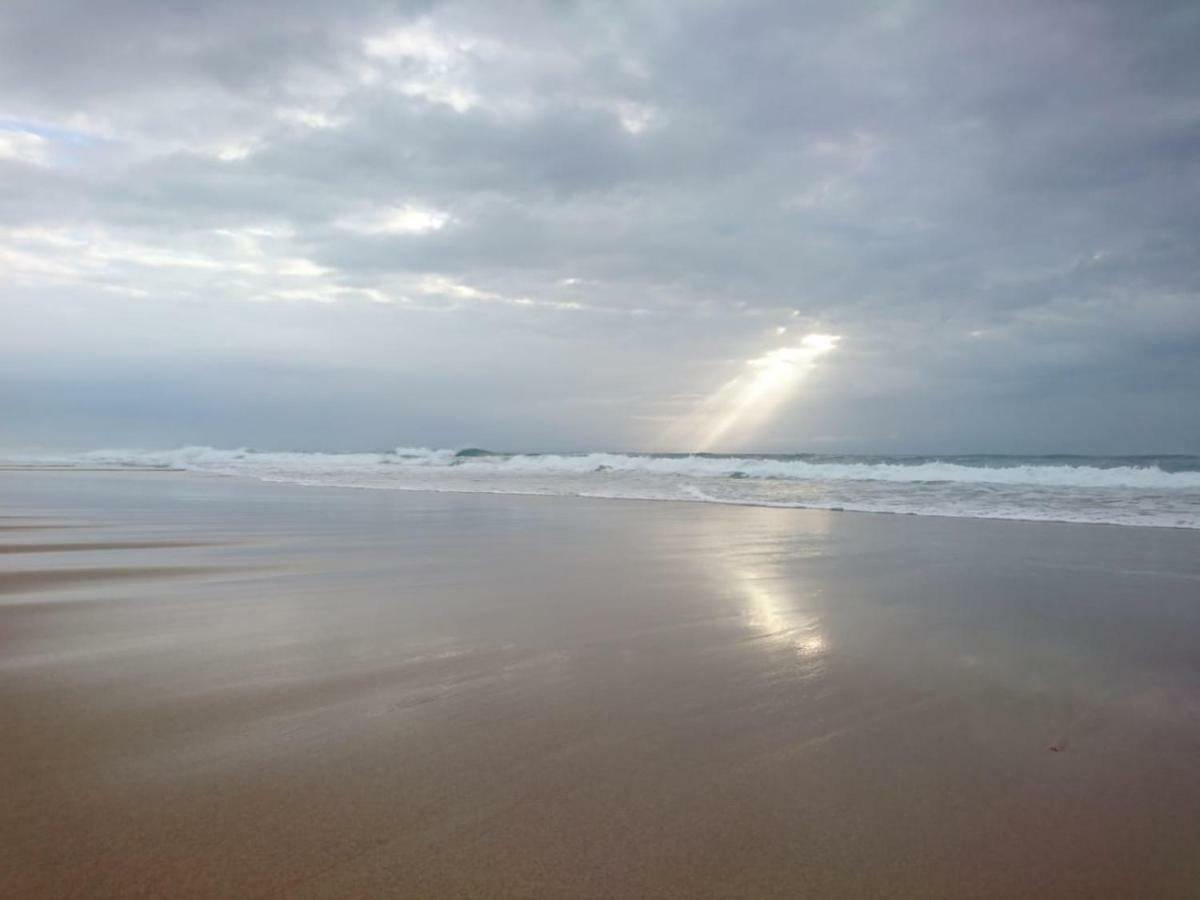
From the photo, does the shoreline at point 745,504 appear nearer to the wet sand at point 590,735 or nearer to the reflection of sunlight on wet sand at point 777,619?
the wet sand at point 590,735

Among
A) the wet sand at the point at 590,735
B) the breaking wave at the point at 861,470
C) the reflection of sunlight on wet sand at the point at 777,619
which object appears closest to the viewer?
the wet sand at the point at 590,735

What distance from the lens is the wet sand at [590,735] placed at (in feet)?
5.44

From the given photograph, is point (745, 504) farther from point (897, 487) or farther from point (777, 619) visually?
point (777, 619)

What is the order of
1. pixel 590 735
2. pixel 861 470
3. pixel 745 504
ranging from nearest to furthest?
pixel 590 735 < pixel 745 504 < pixel 861 470

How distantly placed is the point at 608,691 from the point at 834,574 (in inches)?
137

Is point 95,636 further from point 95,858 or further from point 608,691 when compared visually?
point 608,691

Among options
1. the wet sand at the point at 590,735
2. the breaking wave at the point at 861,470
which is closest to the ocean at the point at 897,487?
the breaking wave at the point at 861,470

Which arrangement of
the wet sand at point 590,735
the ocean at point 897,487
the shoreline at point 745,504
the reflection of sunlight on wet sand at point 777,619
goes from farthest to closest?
the ocean at point 897,487, the shoreline at point 745,504, the reflection of sunlight on wet sand at point 777,619, the wet sand at point 590,735

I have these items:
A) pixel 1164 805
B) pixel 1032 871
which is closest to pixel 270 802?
pixel 1032 871

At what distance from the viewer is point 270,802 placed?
1.89m

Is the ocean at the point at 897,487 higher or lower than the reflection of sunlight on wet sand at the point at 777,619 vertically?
higher

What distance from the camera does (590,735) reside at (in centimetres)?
240

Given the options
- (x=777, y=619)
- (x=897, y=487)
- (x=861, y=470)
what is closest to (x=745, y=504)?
(x=897, y=487)

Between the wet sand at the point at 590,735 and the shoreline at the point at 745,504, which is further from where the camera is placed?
the shoreline at the point at 745,504
